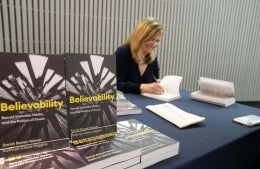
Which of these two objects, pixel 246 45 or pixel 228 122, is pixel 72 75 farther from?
pixel 246 45

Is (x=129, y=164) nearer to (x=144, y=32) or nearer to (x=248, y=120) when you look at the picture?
(x=248, y=120)

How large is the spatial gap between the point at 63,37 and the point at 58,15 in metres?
0.27

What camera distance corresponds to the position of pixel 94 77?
78cm

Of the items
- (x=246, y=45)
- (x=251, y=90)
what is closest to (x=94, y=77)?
(x=246, y=45)

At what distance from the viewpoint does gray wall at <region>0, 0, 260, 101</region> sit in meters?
2.63

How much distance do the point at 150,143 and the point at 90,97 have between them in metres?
0.27

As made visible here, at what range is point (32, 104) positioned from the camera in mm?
658

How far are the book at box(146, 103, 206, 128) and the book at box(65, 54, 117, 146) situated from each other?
43 centimetres

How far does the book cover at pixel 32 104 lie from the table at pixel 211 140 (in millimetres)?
354

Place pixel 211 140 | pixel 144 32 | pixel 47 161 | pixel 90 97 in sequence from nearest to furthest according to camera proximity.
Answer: pixel 47 161
pixel 90 97
pixel 211 140
pixel 144 32

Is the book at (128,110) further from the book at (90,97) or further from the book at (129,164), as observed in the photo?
the book at (129,164)

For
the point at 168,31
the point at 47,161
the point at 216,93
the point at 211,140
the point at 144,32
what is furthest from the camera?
the point at 168,31

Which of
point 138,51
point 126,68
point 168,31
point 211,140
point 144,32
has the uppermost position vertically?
point 168,31

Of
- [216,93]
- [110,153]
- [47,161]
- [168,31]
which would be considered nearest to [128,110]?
[110,153]
